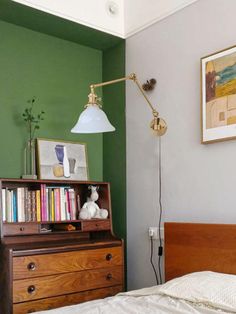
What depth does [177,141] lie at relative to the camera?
2738 millimetres

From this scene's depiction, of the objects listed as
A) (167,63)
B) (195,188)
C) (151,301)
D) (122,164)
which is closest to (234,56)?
(167,63)

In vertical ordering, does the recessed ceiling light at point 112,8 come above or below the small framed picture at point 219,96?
above

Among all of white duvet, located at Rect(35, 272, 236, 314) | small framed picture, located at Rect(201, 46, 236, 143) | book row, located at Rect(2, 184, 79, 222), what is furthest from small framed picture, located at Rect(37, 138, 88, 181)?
white duvet, located at Rect(35, 272, 236, 314)

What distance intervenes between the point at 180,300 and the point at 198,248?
1.91ft

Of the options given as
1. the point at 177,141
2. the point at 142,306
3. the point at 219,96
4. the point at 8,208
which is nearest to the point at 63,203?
the point at 8,208

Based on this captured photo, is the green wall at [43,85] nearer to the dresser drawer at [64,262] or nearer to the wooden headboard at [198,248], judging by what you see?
the dresser drawer at [64,262]

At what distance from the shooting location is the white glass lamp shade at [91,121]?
8.17ft

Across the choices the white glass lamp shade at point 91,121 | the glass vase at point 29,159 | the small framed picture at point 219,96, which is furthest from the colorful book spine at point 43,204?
the small framed picture at point 219,96

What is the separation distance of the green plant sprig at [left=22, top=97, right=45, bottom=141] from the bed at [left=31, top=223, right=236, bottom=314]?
1250 millimetres

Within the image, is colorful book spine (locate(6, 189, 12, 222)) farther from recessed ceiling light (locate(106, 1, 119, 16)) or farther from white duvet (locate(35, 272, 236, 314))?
recessed ceiling light (locate(106, 1, 119, 16))

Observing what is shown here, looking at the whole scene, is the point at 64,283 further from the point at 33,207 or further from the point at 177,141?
the point at 177,141

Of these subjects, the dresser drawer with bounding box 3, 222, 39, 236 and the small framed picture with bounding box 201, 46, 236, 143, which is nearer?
the small framed picture with bounding box 201, 46, 236, 143

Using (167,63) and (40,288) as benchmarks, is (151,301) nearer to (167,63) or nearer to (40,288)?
(40,288)

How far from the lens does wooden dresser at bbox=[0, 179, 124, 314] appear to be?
7.47 feet
